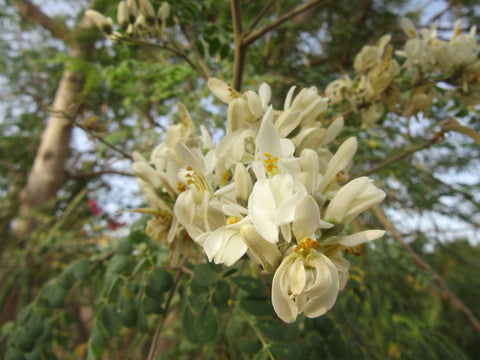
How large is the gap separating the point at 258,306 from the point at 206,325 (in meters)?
0.13

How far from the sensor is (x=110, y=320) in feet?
2.62

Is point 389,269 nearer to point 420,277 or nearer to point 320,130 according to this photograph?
point 420,277

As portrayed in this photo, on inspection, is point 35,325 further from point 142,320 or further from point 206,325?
point 206,325

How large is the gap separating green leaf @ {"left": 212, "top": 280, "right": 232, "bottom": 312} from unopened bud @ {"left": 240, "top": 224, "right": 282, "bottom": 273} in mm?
319

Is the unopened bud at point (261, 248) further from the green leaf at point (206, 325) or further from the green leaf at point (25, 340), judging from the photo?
the green leaf at point (25, 340)

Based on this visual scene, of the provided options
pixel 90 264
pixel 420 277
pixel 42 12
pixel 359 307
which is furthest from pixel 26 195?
pixel 420 277

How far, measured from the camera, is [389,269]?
172cm

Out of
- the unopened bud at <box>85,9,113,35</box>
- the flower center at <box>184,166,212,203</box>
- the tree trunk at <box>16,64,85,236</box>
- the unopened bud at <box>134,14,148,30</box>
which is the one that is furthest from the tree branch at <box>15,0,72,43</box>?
the flower center at <box>184,166,212,203</box>

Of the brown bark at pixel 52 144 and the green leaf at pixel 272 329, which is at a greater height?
the brown bark at pixel 52 144

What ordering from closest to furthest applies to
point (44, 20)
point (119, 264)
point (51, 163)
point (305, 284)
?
point (305, 284) < point (119, 264) < point (51, 163) < point (44, 20)

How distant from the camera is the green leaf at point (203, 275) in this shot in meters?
0.67

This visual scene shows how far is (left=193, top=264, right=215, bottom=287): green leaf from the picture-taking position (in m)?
0.67

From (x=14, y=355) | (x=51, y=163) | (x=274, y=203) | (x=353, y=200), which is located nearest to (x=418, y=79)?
(x=353, y=200)

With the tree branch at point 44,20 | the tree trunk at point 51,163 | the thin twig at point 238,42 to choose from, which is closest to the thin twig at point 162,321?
the thin twig at point 238,42
